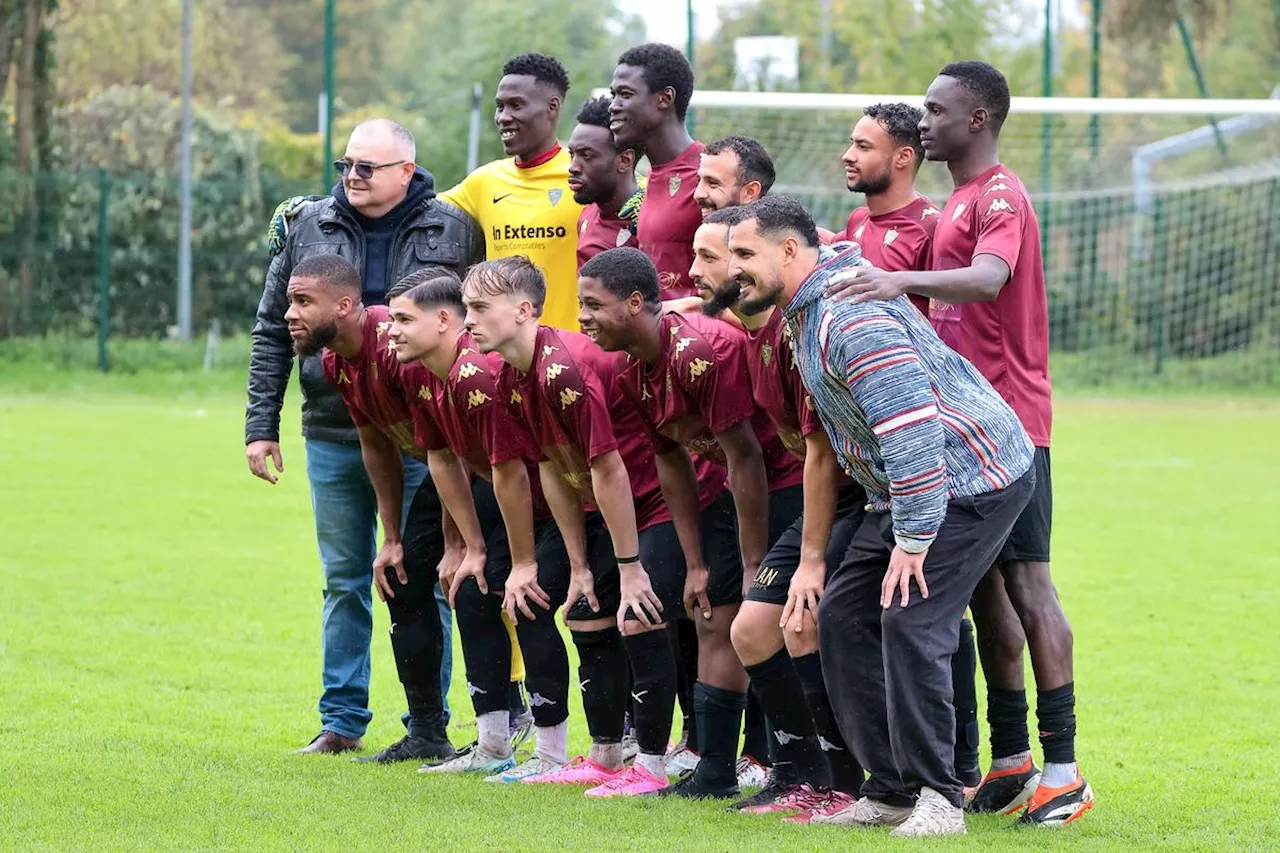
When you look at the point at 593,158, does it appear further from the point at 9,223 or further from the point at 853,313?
the point at 9,223

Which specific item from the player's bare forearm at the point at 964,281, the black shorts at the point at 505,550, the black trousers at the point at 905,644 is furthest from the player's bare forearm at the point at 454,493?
the player's bare forearm at the point at 964,281

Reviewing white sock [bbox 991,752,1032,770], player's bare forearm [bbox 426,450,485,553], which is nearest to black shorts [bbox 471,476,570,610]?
player's bare forearm [bbox 426,450,485,553]

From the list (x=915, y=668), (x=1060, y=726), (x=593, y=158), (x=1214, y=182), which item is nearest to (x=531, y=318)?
(x=593, y=158)

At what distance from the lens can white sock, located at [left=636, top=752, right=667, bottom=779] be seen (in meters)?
6.17

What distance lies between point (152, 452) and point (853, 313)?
13.1 m

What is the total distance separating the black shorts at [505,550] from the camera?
6336mm

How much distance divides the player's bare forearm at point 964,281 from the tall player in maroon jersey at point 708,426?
783 millimetres

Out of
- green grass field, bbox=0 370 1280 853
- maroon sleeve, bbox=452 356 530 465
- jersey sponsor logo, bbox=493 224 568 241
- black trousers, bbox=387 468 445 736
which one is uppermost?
jersey sponsor logo, bbox=493 224 568 241

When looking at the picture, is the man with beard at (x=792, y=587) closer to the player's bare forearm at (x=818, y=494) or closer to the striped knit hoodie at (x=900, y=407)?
the player's bare forearm at (x=818, y=494)

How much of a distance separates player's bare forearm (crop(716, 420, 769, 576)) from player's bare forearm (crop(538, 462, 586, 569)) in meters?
0.65

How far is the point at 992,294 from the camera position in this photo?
17.5ft

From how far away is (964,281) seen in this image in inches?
208

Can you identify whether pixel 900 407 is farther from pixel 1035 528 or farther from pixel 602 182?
pixel 602 182

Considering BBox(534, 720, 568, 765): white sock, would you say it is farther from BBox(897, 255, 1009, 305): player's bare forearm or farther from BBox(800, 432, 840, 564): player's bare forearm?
BBox(897, 255, 1009, 305): player's bare forearm
